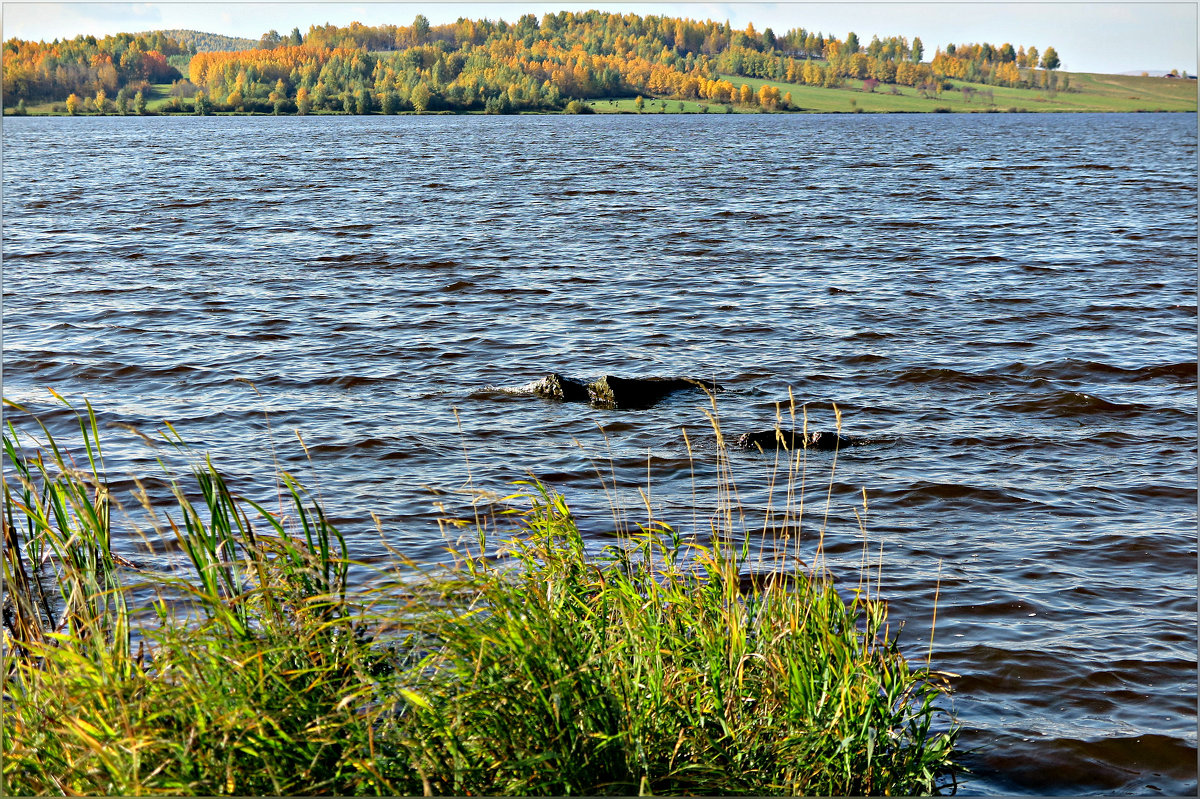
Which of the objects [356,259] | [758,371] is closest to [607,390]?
[758,371]

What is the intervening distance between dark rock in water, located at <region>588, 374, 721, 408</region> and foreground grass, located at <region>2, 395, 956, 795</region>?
27.6 ft

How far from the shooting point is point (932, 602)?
26.7 feet

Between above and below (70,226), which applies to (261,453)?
below

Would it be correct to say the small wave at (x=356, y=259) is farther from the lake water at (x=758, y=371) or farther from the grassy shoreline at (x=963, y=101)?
the grassy shoreline at (x=963, y=101)

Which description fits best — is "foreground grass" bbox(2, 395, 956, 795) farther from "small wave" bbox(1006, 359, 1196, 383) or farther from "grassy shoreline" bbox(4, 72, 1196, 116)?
"grassy shoreline" bbox(4, 72, 1196, 116)

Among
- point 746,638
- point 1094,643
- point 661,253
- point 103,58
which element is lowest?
point 1094,643

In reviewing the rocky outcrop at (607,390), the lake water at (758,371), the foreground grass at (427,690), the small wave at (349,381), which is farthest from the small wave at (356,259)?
the foreground grass at (427,690)

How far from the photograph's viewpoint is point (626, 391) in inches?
543

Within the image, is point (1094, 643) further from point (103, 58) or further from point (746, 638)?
point (103, 58)

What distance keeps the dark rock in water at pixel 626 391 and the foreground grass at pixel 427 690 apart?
27.6ft

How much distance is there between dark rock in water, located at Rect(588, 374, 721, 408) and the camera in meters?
13.7

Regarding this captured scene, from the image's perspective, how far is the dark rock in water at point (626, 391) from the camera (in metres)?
13.7

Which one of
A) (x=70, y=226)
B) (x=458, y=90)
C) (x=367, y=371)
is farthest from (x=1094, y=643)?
(x=458, y=90)

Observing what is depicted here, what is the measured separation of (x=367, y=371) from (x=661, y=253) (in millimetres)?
13470
